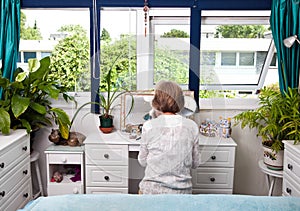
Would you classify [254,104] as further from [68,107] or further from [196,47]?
[68,107]

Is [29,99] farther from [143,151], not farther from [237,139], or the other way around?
[237,139]

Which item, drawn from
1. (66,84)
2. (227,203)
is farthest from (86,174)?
(227,203)

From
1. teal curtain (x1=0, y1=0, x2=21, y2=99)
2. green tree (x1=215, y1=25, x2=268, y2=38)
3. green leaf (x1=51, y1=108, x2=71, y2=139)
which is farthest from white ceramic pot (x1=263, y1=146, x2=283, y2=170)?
teal curtain (x1=0, y1=0, x2=21, y2=99)

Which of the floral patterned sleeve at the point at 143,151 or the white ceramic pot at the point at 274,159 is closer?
the floral patterned sleeve at the point at 143,151

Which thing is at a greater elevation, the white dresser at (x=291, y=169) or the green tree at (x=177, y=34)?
the green tree at (x=177, y=34)

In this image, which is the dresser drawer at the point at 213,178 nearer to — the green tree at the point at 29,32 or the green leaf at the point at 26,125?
the green leaf at the point at 26,125

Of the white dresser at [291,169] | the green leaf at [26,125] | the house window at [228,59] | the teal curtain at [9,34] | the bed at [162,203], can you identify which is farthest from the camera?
the house window at [228,59]

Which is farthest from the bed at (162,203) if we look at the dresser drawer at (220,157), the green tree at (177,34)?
the green tree at (177,34)

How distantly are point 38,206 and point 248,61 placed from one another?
2.46 meters

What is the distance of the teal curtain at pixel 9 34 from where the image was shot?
3.01 m

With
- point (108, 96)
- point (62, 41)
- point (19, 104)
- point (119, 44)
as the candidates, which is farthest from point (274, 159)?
point (62, 41)

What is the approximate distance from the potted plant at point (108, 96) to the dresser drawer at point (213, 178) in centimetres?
83

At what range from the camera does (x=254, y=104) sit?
10.8 feet

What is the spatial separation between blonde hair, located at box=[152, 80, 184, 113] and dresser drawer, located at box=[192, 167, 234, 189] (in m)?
0.99
